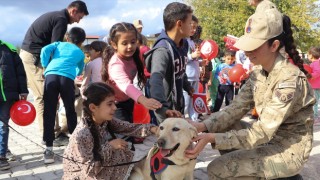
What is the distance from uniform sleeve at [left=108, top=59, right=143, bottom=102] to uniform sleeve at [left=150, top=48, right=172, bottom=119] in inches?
11.0

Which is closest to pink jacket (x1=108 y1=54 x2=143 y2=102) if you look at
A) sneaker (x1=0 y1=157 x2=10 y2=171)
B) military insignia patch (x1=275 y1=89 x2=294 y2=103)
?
military insignia patch (x1=275 y1=89 x2=294 y2=103)

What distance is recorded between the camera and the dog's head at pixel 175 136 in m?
2.64

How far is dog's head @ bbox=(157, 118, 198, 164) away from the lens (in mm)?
2645

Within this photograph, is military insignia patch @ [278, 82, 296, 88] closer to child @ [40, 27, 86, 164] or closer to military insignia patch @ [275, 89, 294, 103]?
military insignia patch @ [275, 89, 294, 103]

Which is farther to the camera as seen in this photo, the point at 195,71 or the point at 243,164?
the point at 195,71

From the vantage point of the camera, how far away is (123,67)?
3.53 metres

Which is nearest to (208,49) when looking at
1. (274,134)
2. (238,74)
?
(238,74)

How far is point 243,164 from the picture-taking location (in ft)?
9.18

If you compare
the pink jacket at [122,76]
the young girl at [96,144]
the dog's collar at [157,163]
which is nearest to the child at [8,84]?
the pink jacket at [122,76]

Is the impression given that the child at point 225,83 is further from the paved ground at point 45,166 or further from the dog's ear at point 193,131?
the dog's ear at point 193,131

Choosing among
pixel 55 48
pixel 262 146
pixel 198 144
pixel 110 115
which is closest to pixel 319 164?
pixel 262 146

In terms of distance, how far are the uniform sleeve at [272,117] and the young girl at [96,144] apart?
34.7 inches

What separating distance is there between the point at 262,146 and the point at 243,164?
28 cm

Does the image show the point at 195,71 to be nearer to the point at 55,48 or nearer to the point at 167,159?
the point at 55,48
